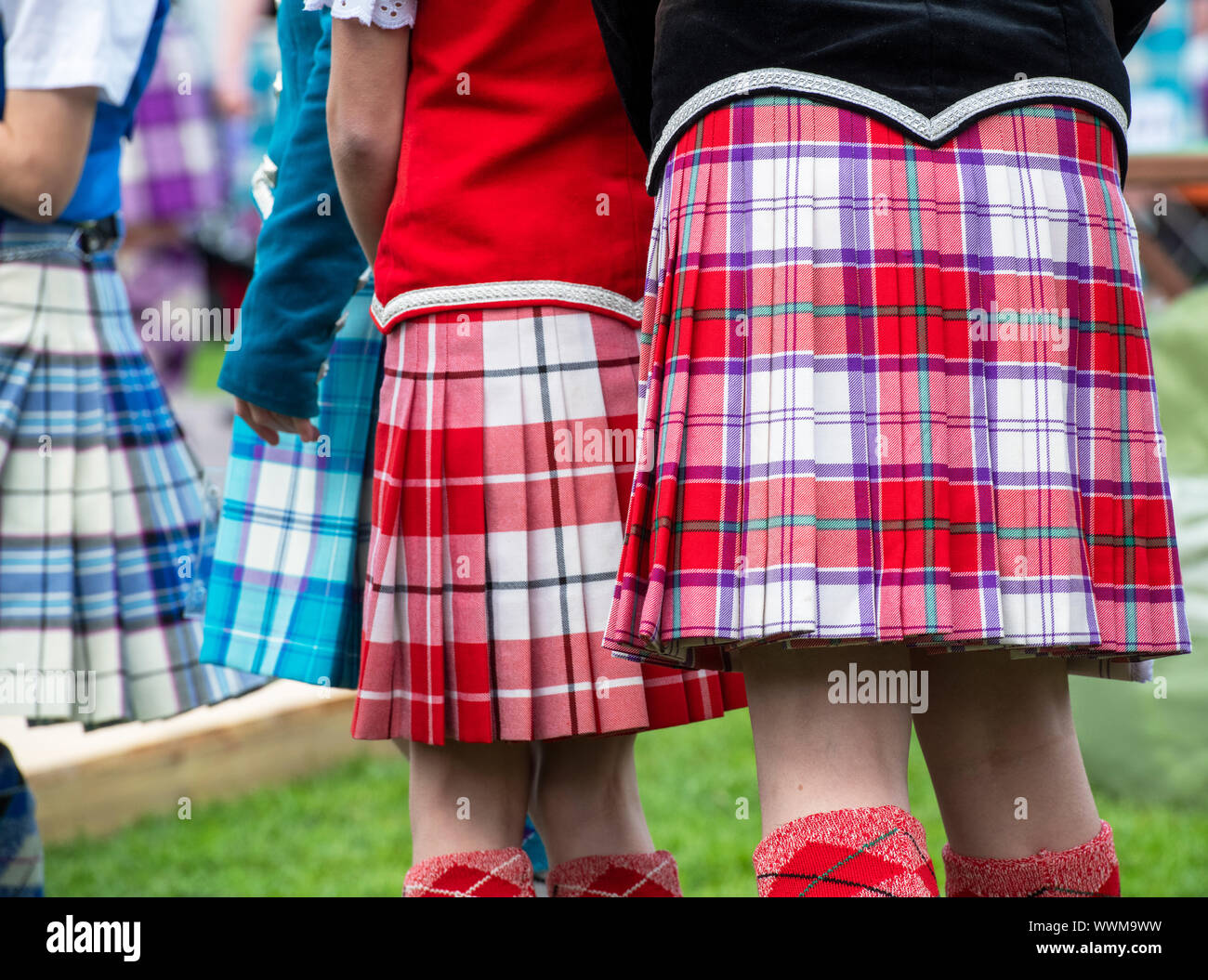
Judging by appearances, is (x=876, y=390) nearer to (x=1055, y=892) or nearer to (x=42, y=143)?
(x=1055, y=892)

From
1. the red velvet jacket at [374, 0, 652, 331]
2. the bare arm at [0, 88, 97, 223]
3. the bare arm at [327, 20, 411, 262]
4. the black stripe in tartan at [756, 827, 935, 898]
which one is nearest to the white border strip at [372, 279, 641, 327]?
the red velvet jacket at [374, 0, 652, 331]

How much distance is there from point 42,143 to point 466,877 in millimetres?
1098

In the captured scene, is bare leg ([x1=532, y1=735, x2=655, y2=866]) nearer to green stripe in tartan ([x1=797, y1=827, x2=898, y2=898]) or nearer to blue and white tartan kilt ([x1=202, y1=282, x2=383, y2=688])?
blue and white tartan kilt ([x1=202, y1=282, x2=383, y2=688])

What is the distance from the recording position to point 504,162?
4.26ft

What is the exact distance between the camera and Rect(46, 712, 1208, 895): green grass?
7.94 feet

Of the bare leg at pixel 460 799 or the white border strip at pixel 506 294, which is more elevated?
the white border strip at pixel 506 294

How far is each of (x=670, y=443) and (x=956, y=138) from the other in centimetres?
32

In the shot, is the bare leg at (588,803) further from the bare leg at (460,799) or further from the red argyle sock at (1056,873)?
the red argyle sock at (1056,873)

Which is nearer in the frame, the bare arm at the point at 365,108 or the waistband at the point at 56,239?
the bare arm at the point at 365,108

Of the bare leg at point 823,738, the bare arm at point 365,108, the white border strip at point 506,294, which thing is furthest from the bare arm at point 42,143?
the bare leg at point 823,738

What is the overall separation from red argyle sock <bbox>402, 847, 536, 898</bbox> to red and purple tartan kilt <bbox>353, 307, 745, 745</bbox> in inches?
5.0

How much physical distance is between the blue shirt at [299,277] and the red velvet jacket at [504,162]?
17 centimetres

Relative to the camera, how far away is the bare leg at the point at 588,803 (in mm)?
1511
